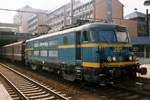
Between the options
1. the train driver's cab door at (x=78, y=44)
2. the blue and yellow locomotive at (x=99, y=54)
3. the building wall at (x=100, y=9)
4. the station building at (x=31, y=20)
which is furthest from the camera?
the station building at (x=31, y=20)

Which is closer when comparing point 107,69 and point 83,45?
point 107,69

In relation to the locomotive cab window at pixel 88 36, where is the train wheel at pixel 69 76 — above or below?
below

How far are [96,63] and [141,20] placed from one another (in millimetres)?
63095

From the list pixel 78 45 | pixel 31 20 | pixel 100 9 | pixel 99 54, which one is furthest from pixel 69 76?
pixel 31 20

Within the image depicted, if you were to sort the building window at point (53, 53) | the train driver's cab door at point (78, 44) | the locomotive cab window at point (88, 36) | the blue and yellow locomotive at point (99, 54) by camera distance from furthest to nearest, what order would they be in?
1. the building window at point (53, 53)
2. the train driver's cab door at point (78, 44)
3. the locomotive cab window at point (88, 36)
4. the blue and yellow locomotive at point (99, 54)

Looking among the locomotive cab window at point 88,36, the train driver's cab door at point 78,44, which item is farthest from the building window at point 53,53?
the locomotive cab window at point 88,36

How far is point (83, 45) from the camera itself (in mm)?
13492

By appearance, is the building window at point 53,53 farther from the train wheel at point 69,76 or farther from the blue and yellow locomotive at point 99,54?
the blue and yellow locomotive at point 99,54

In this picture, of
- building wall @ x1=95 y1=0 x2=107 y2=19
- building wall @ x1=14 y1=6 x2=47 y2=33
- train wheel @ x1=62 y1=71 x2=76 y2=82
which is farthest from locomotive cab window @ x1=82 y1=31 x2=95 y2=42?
building wall @ x1=14 y1=6 x2=47 y2=33

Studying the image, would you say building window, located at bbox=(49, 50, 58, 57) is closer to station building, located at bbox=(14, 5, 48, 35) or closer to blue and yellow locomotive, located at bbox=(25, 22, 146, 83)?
blue and yellow locomotive, located at bbox=(25, 22, 146, 83)

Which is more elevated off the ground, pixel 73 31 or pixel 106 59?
pixel 73 31

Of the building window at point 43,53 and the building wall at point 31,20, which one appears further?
the building wall at point 31,20

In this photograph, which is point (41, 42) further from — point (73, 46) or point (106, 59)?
point (106, 59)

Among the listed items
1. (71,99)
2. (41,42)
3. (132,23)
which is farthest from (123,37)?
(132,23)
